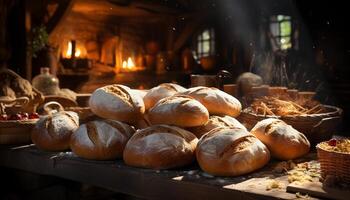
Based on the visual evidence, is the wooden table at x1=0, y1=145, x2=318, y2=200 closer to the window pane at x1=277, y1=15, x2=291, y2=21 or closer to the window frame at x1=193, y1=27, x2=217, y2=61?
the window pane at x1=277, y1=15, x2=291, y2=21

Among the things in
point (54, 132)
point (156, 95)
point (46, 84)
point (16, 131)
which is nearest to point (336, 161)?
point (156, 95)

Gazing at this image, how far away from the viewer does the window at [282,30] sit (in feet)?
30.5

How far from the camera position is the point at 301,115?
269 cm

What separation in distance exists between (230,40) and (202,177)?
8.27 meters

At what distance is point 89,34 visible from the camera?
8.76m

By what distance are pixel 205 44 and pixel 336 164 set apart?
8822 millimetres

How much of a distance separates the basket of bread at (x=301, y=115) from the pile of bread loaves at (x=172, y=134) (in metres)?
0.15

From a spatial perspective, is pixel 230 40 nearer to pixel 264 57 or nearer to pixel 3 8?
pixel 264 57

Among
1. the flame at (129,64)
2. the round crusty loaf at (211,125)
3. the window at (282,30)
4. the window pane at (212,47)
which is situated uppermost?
the window at (282,30)

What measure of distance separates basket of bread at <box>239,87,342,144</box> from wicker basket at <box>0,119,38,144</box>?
5.50 ft

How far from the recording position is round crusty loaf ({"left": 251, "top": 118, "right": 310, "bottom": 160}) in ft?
7.64

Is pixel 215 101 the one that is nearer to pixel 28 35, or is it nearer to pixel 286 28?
pixel 28 35

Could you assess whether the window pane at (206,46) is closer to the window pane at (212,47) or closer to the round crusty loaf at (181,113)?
the window pane at (212,47)

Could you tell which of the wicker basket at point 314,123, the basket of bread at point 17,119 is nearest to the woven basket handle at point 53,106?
the basket of bread at point 17,119
